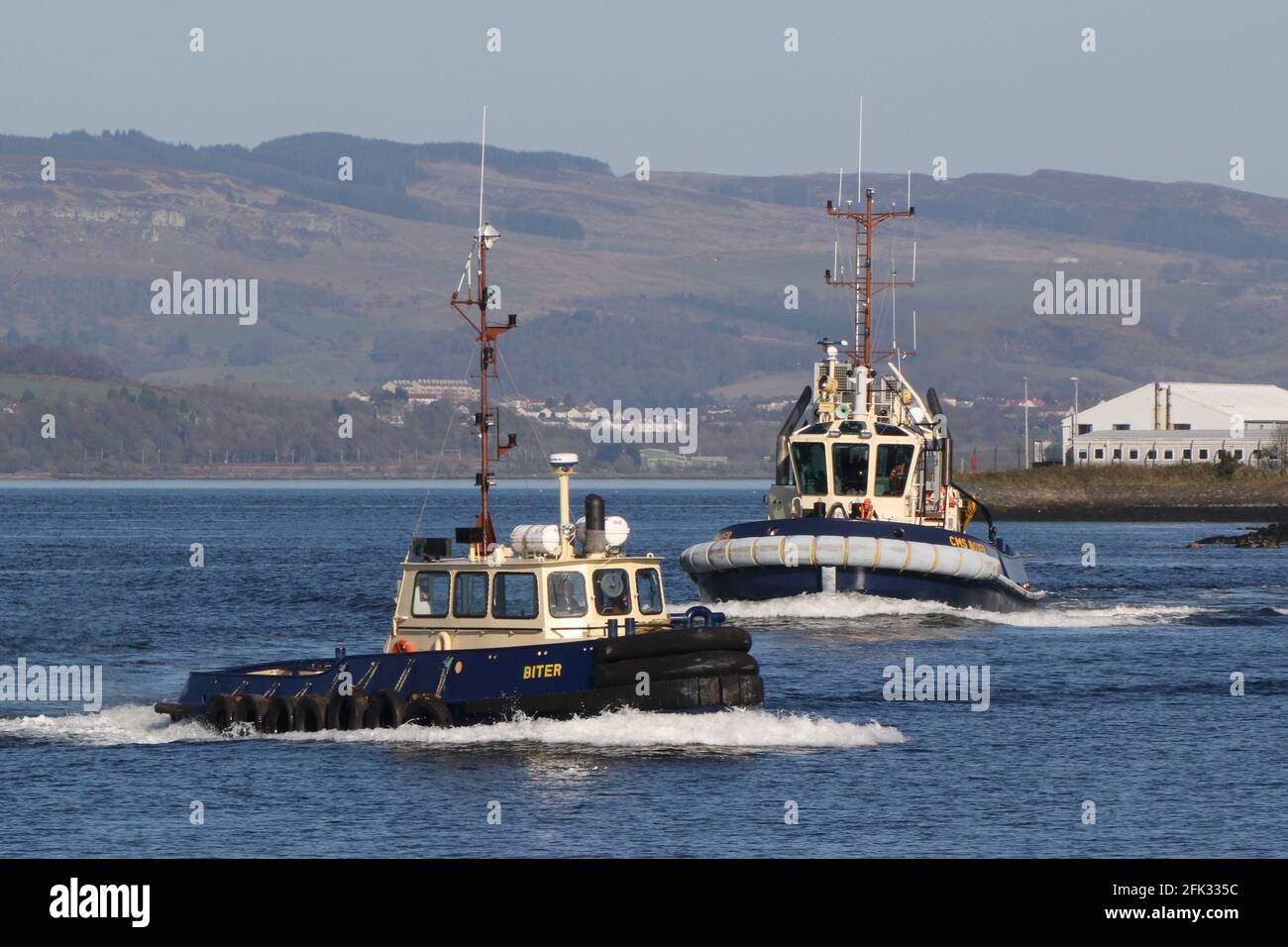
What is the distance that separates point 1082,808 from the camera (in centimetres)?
2808

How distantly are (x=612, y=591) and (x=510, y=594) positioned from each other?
162 cm

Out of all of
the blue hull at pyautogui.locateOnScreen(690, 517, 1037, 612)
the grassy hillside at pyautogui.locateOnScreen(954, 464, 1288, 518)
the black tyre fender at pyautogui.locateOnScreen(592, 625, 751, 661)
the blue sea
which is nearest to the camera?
the blue sea

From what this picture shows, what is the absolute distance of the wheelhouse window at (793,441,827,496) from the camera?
5862cm

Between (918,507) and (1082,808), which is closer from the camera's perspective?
(1082,808)

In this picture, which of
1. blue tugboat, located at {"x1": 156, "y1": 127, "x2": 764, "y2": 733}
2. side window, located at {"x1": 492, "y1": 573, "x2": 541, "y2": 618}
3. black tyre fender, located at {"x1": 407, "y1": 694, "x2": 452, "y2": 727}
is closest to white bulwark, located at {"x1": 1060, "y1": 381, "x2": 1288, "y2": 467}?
blue tugboat, located at {"x1": 156, "y1": 127, "x2": 764, "y2": 733}

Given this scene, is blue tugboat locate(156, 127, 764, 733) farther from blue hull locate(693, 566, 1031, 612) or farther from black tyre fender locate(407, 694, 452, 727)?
blue hull locate(693, 566, 1031, 612)

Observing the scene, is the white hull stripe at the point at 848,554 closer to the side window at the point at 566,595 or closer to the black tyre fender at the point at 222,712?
the side window at the point at 566,595

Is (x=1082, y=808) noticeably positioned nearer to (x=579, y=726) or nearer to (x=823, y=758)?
(x=823, y=758)

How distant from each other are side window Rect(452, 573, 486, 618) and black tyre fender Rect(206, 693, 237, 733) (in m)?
4.17
